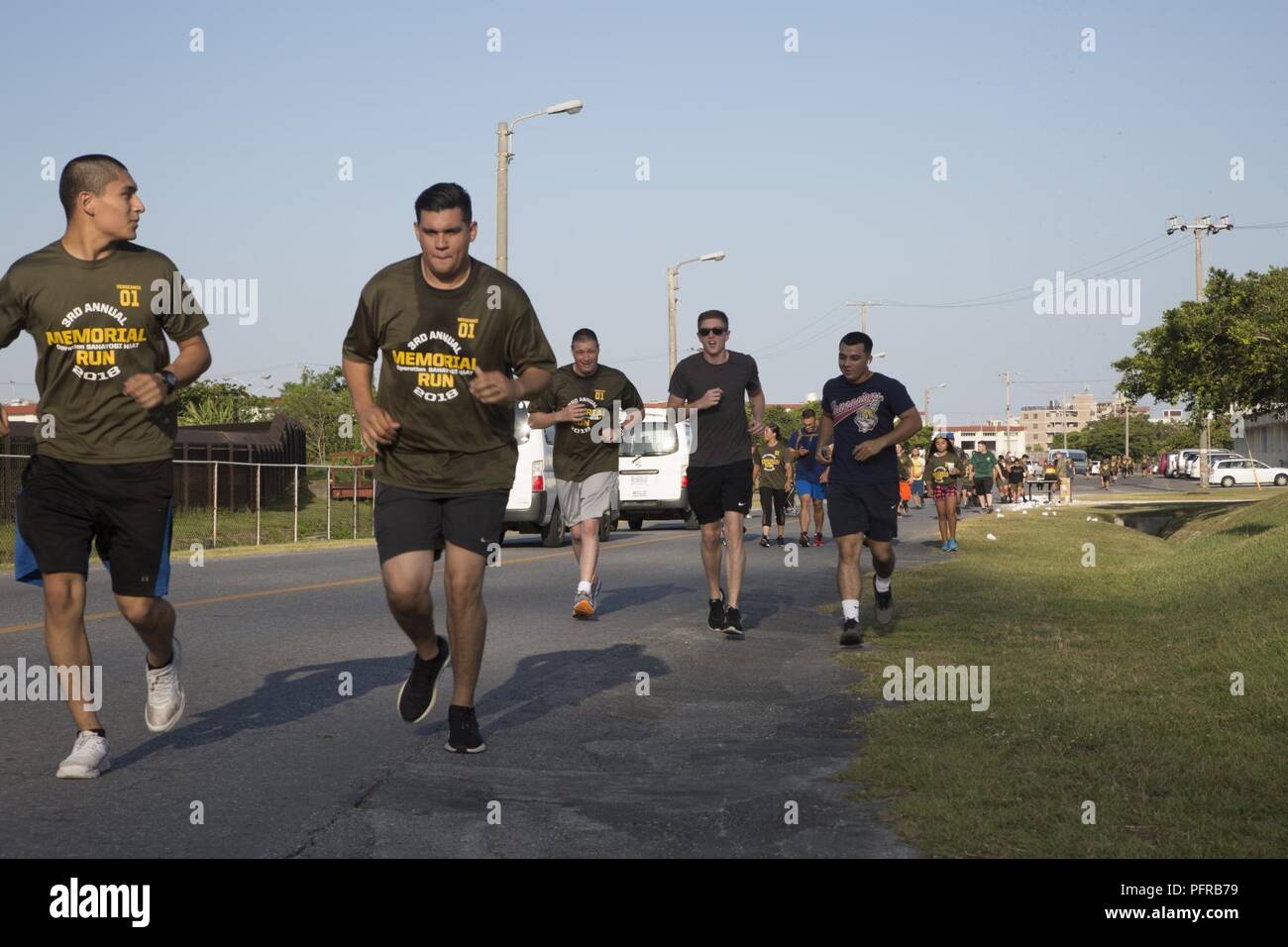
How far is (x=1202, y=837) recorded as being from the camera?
4.39m

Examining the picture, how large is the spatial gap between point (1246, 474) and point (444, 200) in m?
85.3

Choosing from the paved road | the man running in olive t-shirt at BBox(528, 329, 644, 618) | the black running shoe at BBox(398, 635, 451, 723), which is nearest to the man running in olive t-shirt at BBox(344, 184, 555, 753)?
the black running shoe at BBox(398, 635, 451, 723)

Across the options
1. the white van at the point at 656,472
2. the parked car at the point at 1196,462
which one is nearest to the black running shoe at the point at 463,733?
the white van at the point at 656,472

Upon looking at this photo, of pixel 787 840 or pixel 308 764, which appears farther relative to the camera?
pixel 308 764

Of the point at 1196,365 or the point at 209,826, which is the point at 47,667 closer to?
the point at 209,826

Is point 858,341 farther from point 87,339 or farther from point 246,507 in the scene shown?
point 246,507

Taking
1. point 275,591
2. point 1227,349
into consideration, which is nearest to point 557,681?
point 275,591

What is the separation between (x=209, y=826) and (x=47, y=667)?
12.2 ft

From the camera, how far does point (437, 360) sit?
5.69 m

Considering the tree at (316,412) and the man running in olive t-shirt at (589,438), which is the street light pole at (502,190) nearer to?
the man running in olive t-shirt at (589,438)

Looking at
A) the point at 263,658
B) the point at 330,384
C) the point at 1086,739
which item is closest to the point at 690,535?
the point at 263,658
